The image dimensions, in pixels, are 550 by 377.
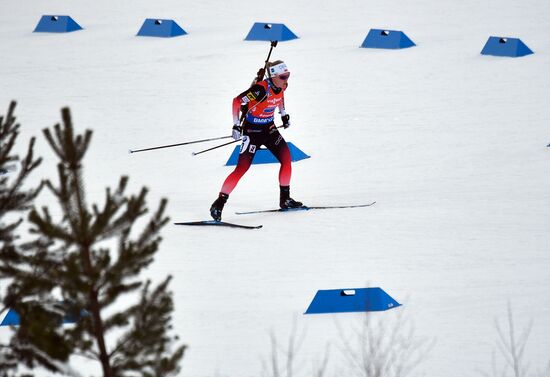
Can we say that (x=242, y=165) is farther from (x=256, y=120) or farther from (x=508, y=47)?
Answer: (x=508, y=47)

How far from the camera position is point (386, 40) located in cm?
2214

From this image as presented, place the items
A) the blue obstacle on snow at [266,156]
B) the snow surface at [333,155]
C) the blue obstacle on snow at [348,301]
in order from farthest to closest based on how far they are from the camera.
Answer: the blue obstacle on snow at [266,156] → the snow surface at [333,155] → the blue obstacle on snow at [348,301]

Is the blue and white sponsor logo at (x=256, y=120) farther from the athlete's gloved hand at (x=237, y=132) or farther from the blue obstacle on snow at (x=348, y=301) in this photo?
the blue obstacle on snow at (x=348, y=301)

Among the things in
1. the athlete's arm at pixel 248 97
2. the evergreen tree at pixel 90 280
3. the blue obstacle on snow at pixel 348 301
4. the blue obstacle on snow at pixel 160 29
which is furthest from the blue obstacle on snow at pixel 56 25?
Answer: the evergreen tree at pixel 90 280

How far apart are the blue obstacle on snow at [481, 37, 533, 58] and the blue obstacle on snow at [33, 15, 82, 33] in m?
8.57

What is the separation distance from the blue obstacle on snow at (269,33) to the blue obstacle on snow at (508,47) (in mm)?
3960

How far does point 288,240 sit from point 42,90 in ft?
29.1

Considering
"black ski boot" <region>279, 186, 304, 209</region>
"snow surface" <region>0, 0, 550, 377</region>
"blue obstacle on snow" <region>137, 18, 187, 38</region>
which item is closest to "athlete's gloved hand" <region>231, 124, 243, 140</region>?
"black ski boot" <region>279, 186, 304, 209</region>

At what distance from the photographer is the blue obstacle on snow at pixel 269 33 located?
23.1 meters

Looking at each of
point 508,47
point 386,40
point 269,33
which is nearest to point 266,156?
point 508,47

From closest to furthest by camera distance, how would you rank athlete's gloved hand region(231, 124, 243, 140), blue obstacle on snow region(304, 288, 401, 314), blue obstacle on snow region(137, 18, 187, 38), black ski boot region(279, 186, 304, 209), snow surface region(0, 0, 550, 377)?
blue obstacle on snow region(304, 288, 401, 314) < snow surface region(0, 0, 550, 377) < athlete's gloved hand region(231, 124, 243, 140) < black ski boot region(279, 186, 304, 209) < blue obstacle on snow region(137, 18, 187, 38)

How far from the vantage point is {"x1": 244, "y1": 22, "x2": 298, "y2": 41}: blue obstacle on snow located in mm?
23109

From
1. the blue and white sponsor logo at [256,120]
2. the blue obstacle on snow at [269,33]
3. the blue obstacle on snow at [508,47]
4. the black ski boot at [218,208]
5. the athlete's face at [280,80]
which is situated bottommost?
the black ski boot at [218,208]

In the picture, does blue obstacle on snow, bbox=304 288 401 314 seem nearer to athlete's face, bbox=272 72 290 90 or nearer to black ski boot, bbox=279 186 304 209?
black ski boot, bbox=279 186 304 209
